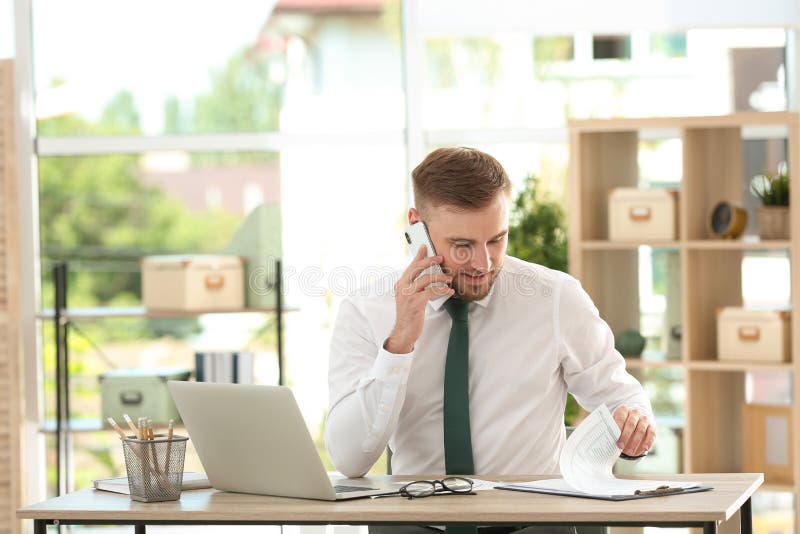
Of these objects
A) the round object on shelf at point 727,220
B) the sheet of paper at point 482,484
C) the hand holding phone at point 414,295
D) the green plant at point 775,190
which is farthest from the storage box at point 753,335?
the sheet of paper at point 482,484

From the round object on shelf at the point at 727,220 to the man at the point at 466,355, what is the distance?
5.56 ft

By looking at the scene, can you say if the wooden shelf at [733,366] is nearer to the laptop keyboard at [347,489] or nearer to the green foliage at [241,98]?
the green foliage at [241,98]

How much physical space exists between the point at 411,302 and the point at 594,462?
1.70 ft

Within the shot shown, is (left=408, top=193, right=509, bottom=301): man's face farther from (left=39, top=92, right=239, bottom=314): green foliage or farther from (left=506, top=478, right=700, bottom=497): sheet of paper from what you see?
(left=39, top=92, right=239, bottom=314): green foliage

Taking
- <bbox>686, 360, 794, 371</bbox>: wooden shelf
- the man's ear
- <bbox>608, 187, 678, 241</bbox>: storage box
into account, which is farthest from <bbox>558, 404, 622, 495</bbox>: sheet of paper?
<bbox>608, 187, 678, 241</bbox>: storage box

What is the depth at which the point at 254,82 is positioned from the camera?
15.8 ft

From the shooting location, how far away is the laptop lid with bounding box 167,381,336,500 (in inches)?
85.4

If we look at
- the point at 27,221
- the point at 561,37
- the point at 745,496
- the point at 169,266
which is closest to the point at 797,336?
the point at 561,37

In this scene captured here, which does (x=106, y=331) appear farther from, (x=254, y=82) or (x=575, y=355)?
(x=575, y=355)

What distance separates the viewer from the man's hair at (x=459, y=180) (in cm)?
256

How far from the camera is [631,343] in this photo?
440cm

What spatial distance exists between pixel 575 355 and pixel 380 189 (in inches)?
90.5

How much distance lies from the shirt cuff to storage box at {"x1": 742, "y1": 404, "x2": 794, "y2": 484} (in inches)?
89.1

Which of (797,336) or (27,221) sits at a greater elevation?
(27,221)
